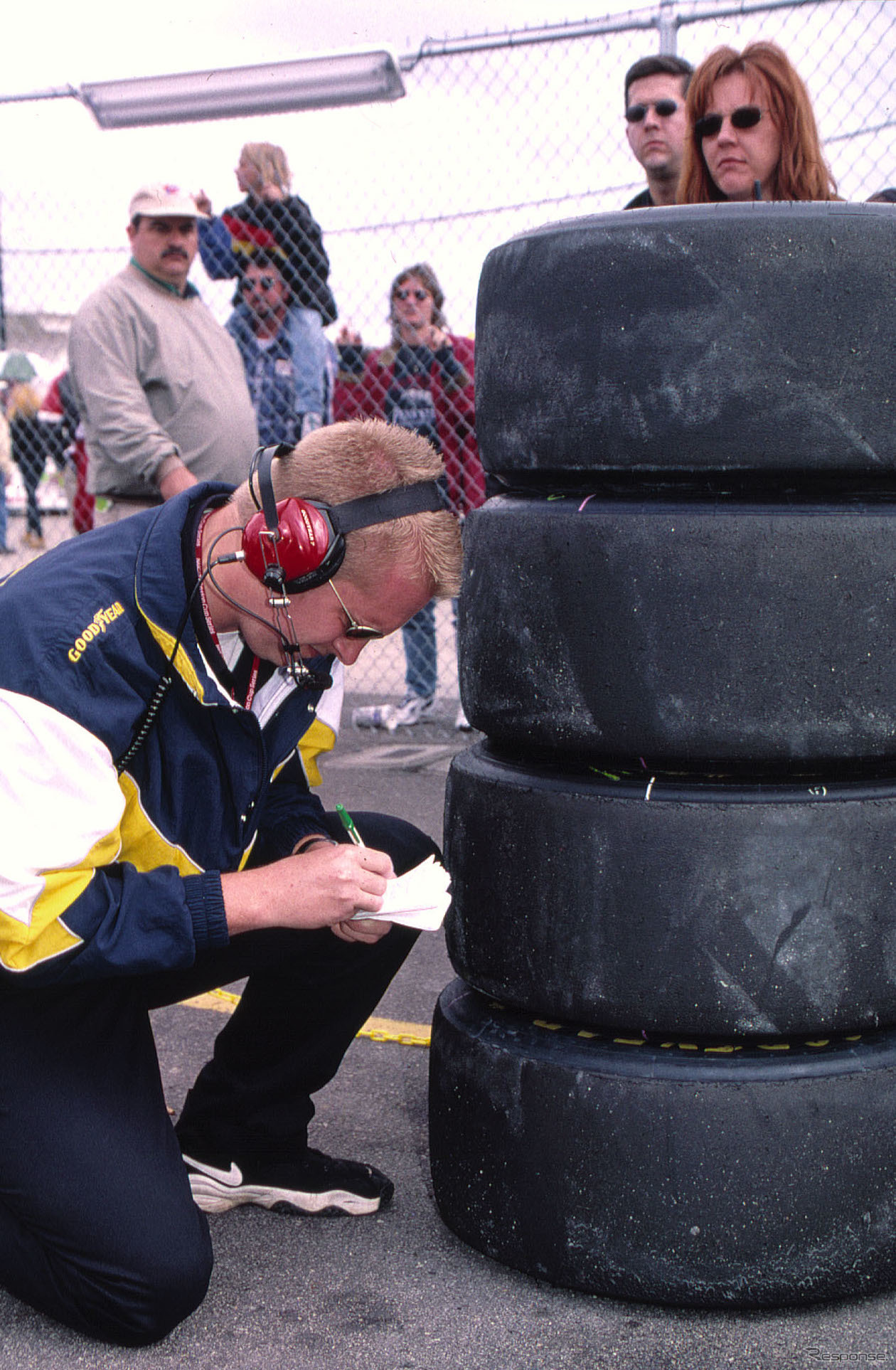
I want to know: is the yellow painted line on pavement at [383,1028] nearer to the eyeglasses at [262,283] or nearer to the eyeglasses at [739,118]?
the eyeglasses at [739,118]

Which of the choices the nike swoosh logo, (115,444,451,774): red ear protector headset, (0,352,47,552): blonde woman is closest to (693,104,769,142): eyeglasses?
(115,444,451,774): red ear protector headset

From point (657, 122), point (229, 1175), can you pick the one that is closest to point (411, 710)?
point (657, 122)

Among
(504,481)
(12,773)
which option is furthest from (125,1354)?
(504,481)

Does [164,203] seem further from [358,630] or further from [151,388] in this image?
[358,630]

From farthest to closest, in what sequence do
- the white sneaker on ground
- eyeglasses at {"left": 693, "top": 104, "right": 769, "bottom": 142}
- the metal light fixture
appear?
the white sneaker on ground
the metal light fixture
eyeglasses at {"left": 693, "top": 104, "right": 769, "bottom": 142}

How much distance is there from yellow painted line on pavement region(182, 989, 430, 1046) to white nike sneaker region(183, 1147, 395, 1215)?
0.53 meters

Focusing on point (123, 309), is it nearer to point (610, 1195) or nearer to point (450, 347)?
point (450, 347)

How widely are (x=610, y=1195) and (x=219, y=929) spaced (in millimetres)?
581

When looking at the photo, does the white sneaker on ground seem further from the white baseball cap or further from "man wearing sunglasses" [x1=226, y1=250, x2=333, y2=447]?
the white baseball cap

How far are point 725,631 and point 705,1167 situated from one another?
25.1 inches

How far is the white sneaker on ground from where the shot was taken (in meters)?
5.68

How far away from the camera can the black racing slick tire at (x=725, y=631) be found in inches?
62.2

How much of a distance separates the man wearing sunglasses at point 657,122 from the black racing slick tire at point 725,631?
2479 millimetres

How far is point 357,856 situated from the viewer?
1.84m
